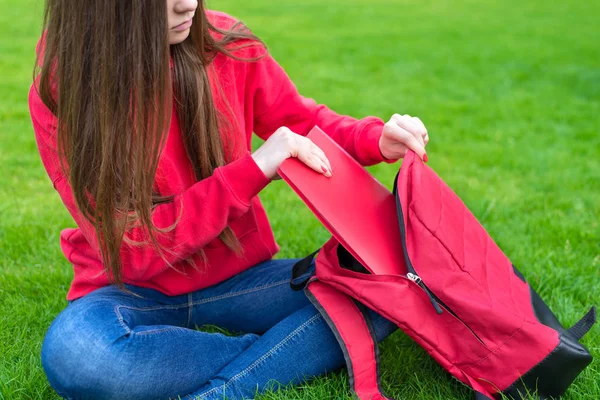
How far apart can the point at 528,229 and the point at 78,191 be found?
73.8 inches

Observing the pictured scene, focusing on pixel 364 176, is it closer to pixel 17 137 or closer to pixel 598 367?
pixel 598 367

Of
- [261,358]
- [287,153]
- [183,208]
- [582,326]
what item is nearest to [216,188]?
[183,208]

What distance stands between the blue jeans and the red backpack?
124mm

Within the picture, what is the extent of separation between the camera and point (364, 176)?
6.49ft

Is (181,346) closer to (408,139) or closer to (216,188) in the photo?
(216,188)

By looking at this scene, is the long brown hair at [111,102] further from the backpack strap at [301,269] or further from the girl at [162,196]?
the backpack strap at [301,269]

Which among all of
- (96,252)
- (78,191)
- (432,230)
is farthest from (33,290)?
(432,230)

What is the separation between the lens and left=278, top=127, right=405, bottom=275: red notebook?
5.69ft

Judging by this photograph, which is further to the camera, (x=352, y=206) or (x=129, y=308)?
(x=129, y=308)

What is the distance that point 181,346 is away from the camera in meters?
1.87

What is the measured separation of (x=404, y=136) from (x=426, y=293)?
0.46m

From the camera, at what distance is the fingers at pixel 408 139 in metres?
1.93

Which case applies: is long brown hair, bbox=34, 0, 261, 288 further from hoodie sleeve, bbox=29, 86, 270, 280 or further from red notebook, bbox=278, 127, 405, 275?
red notebook, bbox=278, 127, 405, 275

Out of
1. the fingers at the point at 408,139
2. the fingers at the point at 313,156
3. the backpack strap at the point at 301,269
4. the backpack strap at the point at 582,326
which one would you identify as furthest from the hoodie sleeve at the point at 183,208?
the backpack strap at the point at 582,326
